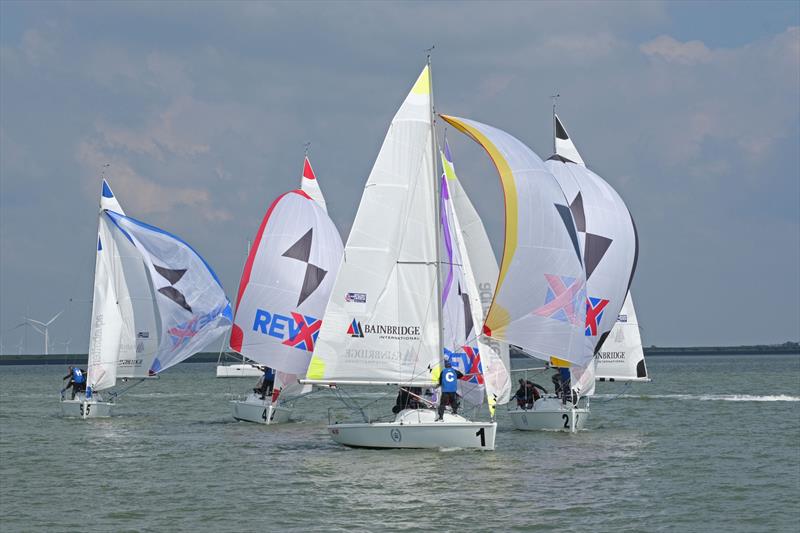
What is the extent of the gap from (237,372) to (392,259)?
4040 inches

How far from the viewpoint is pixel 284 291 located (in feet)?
155

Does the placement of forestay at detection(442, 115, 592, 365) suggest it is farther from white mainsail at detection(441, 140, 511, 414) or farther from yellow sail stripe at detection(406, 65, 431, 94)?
white mainsail at detection(441, 140, 511, 414)

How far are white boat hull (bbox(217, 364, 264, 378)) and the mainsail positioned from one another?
260 ft

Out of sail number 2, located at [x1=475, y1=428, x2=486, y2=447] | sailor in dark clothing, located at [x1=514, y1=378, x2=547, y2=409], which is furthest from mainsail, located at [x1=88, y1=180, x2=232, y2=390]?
sail number 2, located at [x1=475, y1=428, x2=486, y2=447]

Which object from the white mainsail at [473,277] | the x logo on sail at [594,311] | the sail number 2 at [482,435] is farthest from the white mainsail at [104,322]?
the sail number 2 at [482,435]

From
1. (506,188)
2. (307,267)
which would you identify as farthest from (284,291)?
(506,188)

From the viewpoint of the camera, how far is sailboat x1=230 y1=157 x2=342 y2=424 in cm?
4666

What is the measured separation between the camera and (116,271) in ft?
171

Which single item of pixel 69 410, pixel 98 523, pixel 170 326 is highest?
pixel 170 326

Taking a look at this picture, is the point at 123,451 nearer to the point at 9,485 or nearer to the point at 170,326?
the point at 9,485

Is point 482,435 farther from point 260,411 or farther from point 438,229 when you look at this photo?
point 260,411

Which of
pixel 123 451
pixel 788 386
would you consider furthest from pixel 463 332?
pixel 788 386

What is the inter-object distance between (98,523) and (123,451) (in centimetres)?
1438

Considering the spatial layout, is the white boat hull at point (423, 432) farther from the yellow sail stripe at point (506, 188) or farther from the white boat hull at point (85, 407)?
the white boat hull at point (85, 407)
